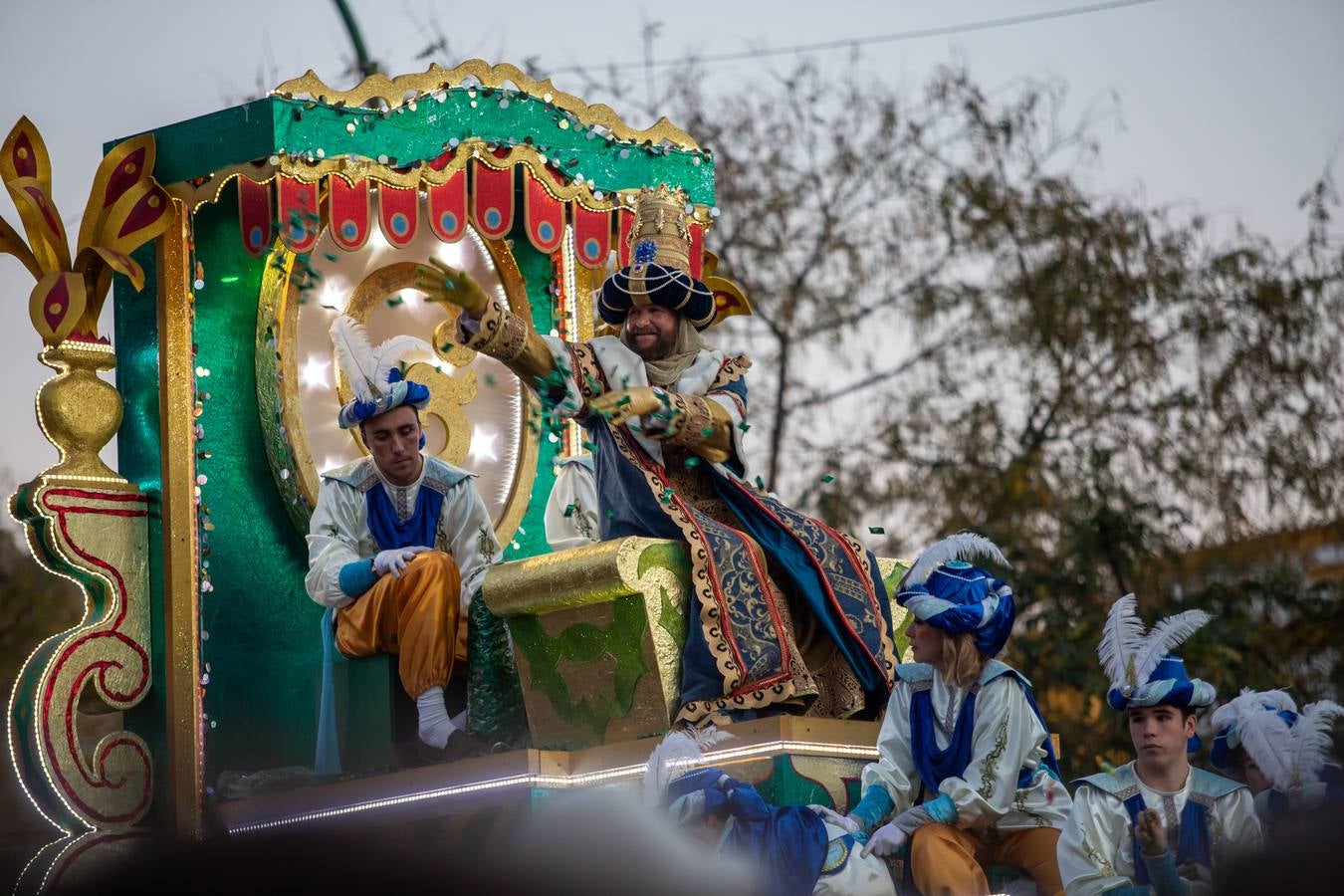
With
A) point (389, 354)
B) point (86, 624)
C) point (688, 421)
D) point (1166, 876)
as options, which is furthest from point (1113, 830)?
point (86, 624)

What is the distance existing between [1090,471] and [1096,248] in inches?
59.0

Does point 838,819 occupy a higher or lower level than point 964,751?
lower

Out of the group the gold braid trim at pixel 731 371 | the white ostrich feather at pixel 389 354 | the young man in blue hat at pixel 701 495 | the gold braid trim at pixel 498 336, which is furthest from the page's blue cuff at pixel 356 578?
the gold braid trim at pixel 731 371

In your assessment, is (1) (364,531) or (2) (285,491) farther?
(2) (285,491)

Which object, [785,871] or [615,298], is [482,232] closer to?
[615,298]

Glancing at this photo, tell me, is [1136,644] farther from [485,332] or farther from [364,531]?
[364,531]

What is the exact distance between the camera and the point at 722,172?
1438 cm

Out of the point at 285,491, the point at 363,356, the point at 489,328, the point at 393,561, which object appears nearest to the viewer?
the point at 489,328

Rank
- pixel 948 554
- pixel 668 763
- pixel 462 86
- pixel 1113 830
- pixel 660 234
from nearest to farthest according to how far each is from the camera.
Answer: pixel 1113 830 → pixel 668 763 → pixel 948 554 → pixel 660 234 → pixel 462 86

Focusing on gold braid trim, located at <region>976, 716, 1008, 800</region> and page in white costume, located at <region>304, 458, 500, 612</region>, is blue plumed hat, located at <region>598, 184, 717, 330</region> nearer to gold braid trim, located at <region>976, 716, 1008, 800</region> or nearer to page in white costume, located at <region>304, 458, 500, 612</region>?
page in white costume, located at <region>304, 458, 500, 612</region>

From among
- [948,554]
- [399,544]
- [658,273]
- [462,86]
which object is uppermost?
[462,86]

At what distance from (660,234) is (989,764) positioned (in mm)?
2233

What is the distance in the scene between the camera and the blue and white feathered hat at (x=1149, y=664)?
6191mm

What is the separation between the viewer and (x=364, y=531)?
7.65 m
